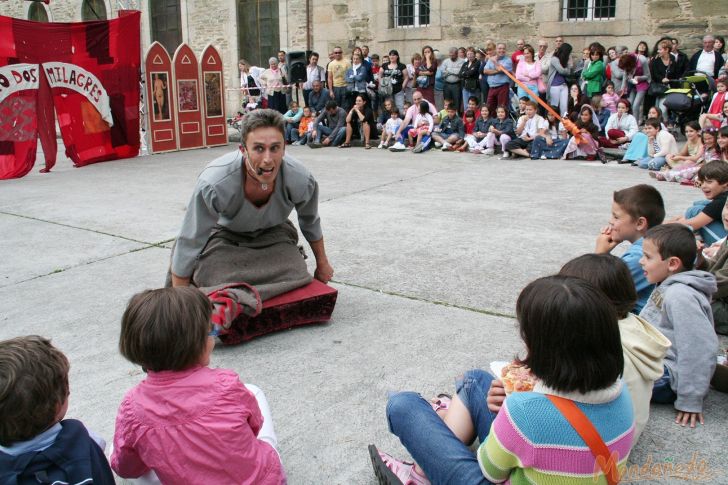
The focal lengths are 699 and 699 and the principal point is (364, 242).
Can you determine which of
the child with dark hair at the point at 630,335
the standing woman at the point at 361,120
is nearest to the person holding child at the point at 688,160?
the standing woman at the point at 361,120

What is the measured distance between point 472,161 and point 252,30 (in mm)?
10788

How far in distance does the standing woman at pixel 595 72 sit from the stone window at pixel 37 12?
65.7ft

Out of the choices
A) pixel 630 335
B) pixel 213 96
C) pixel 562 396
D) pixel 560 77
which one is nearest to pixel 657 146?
pixel 560 77

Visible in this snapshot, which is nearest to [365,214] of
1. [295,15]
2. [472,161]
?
[472,161]

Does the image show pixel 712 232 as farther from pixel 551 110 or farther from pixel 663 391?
pixel 551 110

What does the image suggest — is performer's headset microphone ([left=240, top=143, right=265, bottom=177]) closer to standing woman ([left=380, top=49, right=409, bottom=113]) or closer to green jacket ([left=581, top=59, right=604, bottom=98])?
green jacket ([left=581, top=59, right=604, bottom=98])

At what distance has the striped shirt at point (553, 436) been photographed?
175 cm

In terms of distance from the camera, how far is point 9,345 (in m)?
1.71

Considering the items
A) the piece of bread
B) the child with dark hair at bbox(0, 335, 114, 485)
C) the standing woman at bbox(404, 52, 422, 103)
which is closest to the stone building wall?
the standing woman at bbox(404, 52, 422, 103)

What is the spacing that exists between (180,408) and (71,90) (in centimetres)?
998

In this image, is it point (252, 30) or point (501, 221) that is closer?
point (501, 221)

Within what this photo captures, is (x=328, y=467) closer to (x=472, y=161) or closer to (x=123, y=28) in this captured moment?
(x=472, y=161)

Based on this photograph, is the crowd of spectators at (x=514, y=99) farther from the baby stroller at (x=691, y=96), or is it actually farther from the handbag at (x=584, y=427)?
the handbag at (x=584, y=427)

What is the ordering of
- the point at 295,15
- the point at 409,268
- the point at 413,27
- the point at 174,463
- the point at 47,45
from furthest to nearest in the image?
the point at 295,15 < the point at 413,27 < the point at 47,45 < the point at 409,268 < the point at 174,463
